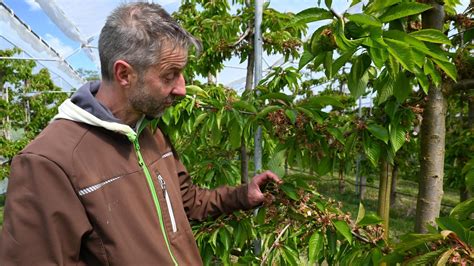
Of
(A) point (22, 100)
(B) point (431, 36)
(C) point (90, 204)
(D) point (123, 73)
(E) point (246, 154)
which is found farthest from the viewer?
(A) point (22, 100)

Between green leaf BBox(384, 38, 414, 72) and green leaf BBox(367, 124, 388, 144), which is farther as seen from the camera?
green leaf BBox(367, 124, 388, 144)

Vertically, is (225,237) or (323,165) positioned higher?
(323,165)

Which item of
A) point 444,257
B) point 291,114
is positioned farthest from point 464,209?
point 291,114

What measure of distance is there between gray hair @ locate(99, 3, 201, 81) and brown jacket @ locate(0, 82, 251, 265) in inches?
9.0

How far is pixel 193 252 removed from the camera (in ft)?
5.08

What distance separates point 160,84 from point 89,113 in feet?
0.81

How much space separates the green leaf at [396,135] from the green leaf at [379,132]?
48 millimetres

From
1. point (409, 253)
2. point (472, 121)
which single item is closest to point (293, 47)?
point (409, 253)

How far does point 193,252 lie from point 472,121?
16.2 ft

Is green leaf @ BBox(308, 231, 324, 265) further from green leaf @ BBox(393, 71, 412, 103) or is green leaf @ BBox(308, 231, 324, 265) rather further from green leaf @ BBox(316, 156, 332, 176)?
green leaf @ BBox(393, 71, 412, 103)

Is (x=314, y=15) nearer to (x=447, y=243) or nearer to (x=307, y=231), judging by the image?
(x=447, y=243)

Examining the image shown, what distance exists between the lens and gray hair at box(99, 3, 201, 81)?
4.12 feet

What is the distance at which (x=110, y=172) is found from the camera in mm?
1267

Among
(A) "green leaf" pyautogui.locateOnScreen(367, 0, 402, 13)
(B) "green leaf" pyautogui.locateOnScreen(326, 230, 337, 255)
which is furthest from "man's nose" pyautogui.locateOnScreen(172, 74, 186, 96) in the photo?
(B) "green leaf" pyautogui.locateOnScreen(326, 230, 337, 255)
